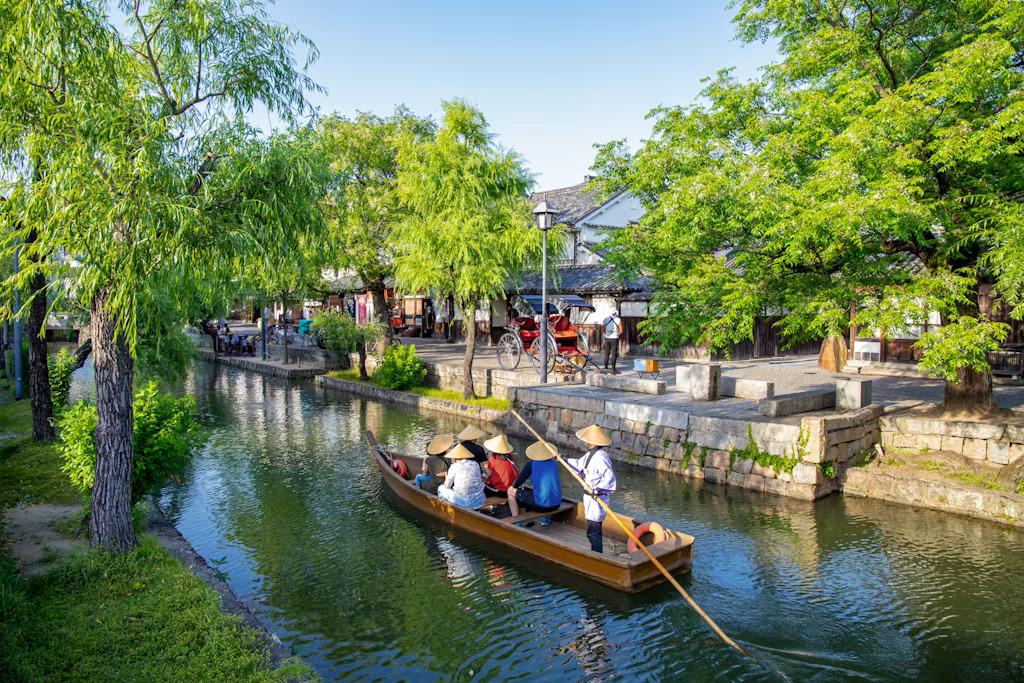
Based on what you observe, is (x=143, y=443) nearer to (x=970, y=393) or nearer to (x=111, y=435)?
(x=111, y=435)

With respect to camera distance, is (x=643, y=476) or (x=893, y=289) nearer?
(x=893, y=289)

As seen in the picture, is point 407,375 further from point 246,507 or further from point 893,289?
point 893,289

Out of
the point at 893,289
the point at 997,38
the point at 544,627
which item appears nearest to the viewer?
the point at 544,627

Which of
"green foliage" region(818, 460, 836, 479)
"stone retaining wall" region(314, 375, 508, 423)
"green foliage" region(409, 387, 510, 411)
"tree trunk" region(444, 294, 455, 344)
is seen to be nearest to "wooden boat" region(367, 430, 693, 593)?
"green foliage" region(818, 460, 836, 479)

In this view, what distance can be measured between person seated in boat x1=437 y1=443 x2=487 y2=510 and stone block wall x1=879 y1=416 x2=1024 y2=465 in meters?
7.05

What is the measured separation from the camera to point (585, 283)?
23562mm

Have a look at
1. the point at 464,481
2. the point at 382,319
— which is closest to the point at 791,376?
the point at 464,481

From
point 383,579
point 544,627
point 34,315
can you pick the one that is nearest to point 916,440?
point 544,627

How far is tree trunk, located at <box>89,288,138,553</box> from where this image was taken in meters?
6.48

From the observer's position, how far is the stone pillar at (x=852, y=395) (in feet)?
38.8

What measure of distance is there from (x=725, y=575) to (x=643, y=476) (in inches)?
171

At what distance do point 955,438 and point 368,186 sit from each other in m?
16.3

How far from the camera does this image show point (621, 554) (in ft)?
23.9

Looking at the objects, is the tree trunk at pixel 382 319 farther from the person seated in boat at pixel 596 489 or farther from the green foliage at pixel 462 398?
the person seated in boat at pixel 596 489
